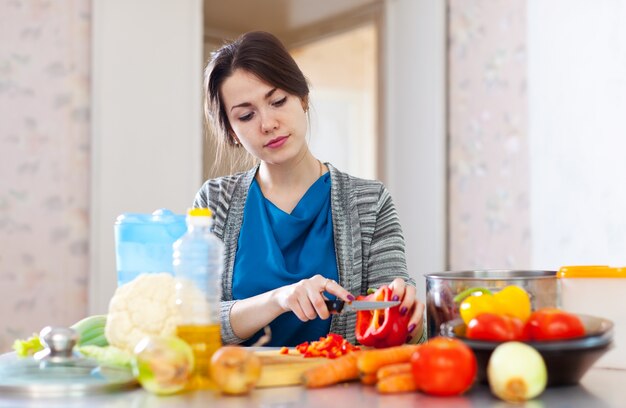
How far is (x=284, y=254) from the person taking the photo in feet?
6.51

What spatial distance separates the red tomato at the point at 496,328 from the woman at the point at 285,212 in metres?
0.74

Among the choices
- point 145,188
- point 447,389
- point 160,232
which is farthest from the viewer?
point 145,188

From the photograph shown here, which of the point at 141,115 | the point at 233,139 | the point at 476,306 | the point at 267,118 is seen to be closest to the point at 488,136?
the point at 141,115

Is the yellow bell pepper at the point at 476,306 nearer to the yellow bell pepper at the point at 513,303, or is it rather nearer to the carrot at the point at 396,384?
the yellow bell pepper at the point at 513,303

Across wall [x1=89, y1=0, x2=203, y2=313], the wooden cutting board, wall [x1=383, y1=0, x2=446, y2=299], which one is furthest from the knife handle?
wall [x1=383, y1=0, x2=446, y2=299]

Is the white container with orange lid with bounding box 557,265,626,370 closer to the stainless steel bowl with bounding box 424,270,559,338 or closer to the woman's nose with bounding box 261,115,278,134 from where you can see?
the stainless steel bowl with bounding box 424,270,559,338

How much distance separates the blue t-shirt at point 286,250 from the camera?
74.2 inches

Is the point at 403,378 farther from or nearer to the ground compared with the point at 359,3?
nearer to the ground

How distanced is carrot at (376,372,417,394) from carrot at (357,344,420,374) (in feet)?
0.11

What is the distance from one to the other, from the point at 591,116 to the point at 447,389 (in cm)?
270

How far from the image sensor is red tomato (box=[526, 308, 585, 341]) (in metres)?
1.08

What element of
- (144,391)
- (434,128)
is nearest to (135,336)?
(144,391)

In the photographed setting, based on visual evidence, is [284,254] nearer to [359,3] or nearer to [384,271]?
[384,271]

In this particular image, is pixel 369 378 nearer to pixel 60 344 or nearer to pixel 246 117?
pixel 60 344
